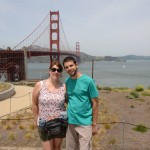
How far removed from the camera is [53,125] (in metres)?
3.95

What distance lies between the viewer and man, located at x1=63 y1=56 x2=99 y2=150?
384 centimetres

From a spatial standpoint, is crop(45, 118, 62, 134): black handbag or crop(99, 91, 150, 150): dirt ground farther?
Answer: crop(99, 91, 150, 150): dirt ground

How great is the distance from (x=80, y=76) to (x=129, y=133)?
562cm

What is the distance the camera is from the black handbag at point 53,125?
3.96m

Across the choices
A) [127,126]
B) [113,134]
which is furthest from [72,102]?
[127,126]

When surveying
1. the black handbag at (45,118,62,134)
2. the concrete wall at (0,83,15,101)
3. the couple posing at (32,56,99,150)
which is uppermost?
the couple posing at (32,56,99,150)

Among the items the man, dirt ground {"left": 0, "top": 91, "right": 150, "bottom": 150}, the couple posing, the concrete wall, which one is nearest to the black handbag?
the couple posing

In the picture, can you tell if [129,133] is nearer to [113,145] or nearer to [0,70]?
[113,145]

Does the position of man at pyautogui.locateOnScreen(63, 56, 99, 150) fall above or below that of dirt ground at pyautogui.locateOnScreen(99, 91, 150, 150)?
above

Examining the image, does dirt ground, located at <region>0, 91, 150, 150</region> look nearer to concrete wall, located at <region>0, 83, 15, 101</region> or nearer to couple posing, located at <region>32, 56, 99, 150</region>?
Answer: couple posing, located at <region>32, 56, 99, 150</region>

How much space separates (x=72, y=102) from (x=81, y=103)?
0.13 m

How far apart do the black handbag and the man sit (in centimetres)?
14

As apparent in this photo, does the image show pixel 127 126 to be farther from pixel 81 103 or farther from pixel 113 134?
pixel 81 103

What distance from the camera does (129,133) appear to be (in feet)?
29.6
